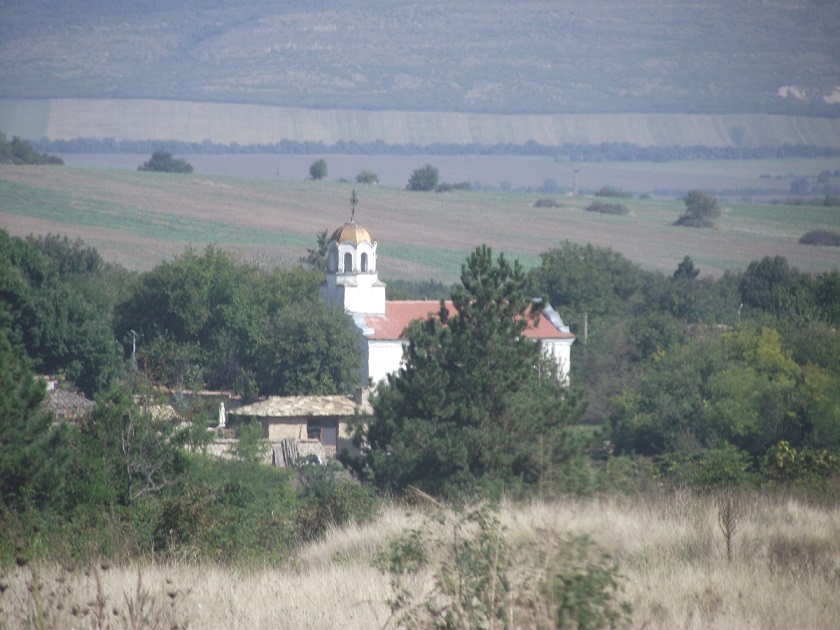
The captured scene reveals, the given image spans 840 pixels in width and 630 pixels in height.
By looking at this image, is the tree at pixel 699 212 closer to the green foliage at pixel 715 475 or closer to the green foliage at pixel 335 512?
the green foliage at pixel 715 475

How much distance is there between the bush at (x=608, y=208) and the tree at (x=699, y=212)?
20.9ft

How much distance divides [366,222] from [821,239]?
137 feet

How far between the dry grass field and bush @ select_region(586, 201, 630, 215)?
1765 millimetres

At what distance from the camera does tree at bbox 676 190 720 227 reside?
128 metres

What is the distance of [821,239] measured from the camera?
367 feet

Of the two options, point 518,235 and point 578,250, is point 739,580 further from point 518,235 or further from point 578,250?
point 518,235

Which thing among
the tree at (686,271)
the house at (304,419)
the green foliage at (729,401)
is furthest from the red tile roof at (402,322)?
the tree at (686,271)

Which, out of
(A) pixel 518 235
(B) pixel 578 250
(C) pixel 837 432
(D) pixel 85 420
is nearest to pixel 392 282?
(B) pixel 578 250

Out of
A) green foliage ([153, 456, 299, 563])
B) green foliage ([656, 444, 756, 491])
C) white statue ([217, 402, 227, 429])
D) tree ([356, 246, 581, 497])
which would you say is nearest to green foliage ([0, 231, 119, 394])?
white statue ([217, 402, 227, 429])

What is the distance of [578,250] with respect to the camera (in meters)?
74.6

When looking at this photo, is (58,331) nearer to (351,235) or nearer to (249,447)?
(351,235)

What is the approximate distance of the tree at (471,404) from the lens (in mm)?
20781

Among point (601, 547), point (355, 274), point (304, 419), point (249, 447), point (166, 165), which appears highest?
point (166, 165)

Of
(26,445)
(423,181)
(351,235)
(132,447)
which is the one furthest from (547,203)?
(132,447)
